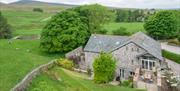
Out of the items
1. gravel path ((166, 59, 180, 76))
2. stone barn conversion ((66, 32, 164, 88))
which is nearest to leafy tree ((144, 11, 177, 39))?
gravel path ((166, 59, 180, 76))

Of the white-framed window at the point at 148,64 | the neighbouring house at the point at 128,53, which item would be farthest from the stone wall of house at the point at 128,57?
the white-framed window at the point at 148,64

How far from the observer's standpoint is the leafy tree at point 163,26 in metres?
83.8

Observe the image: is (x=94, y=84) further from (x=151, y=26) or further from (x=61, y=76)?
(x=151, y=26)

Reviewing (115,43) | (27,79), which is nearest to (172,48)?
(115,43)

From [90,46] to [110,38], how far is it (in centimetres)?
403

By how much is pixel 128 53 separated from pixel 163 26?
116ft

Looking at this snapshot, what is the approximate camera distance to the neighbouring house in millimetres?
50000

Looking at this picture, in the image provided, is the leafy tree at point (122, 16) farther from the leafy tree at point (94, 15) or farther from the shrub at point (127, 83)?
the shrub at point (127, 83)

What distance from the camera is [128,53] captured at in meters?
51.7

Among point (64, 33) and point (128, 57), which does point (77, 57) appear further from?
point (128, 57)

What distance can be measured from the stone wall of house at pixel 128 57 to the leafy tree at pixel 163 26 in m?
34.2

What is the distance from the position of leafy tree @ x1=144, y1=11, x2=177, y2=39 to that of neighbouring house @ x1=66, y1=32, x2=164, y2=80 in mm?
27126

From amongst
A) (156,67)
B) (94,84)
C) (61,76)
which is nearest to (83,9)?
(156,67)

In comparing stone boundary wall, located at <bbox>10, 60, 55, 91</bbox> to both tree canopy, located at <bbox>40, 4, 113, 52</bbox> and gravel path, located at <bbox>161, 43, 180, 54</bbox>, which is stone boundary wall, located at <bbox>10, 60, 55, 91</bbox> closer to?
tree canopy, located at <bbox>40, 4, 113, 52</bbox>
